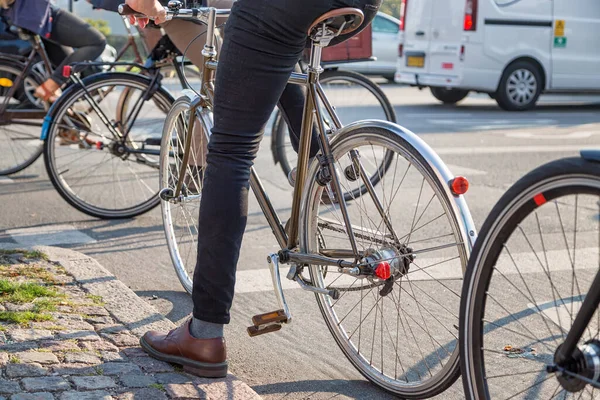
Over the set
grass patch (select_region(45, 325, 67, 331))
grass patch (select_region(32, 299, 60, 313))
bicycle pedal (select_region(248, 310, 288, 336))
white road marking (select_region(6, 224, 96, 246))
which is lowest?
white road marking (select_region(6, 224, 96, 246))

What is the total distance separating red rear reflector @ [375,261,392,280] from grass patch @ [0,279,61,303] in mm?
1477

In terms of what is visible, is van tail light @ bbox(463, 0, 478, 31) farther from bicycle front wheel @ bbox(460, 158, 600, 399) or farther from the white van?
bicycle front wheel @ bbox(460, 158, 600, 399)

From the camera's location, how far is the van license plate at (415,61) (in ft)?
45.9

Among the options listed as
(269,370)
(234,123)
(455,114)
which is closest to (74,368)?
(269,370)

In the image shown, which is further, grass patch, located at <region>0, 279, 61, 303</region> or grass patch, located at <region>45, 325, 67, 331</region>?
grass patch, located at <region>0, 279, 61, 303</region>

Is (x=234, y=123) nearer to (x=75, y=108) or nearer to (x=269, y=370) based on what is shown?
(x=269, y=370)

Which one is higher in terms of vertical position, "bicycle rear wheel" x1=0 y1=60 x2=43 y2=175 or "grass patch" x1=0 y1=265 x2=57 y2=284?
"bicycle rear wheel" x1=0 y1=60 x2=43 y2=175

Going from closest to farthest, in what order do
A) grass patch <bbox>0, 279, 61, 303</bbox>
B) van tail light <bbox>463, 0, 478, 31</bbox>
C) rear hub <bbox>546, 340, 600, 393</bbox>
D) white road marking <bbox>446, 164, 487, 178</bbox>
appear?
rear hub <bbox>546, 340, 600, 393</bbox> < grass patch <bbox>0, 279, 61, 303</bbox> < white road marking <bbox>446, 164, 487, 178</bbox> < van tail light <bbox>463, 0, 478, 31</bbox>

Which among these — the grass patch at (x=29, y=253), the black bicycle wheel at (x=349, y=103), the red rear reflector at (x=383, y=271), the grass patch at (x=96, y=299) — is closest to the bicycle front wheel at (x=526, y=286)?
the red rear reflector at (x=383, y=271)

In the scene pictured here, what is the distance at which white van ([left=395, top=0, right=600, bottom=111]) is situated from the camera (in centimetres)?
1359

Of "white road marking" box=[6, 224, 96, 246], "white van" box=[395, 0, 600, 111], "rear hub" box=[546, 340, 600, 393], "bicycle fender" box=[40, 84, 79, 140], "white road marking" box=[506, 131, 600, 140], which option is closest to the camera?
"rear hub" box=[546, 340, 600, 393]

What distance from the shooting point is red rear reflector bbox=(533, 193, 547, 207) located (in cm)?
227

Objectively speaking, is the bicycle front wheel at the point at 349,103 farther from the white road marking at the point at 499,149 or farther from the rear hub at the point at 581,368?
the rear hub at the point at 581,368

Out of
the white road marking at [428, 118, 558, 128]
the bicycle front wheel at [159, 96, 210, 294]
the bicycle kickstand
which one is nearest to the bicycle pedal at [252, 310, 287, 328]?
the bicycle kickstand
